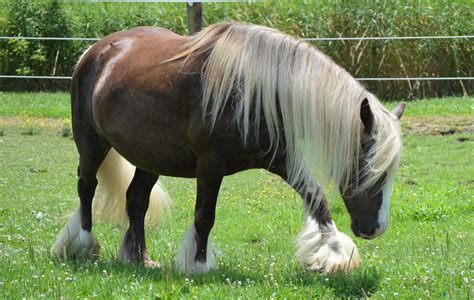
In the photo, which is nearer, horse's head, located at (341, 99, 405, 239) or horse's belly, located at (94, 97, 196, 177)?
horse's head, located at (341, 99, 405, 239)

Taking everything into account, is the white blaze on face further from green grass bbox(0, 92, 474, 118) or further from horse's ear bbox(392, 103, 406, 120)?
green grass bbox(0, 92, 474, 118)

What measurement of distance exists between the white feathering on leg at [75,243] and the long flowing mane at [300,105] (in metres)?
1.74

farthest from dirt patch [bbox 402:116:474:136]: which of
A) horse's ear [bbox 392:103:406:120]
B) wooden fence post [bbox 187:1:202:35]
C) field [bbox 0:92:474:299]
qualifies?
horse's ear [bbox 392:103:406:120]

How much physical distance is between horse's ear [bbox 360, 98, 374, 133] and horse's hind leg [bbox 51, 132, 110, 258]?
2.40 metres

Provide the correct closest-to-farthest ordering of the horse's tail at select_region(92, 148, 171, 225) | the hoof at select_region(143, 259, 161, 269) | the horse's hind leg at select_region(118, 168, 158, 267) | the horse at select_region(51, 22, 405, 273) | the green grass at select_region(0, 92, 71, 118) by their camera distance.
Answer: the horse at select_region(51, 22, 405, 273), the hoof at select_region(143, 259, 161, 269), the horse's hind leg at select_region(118, 168, 158, 267), the horse's tail at select_region(92, 148, 171, 225), the green grass at select_region(0, 92, 71, 118)

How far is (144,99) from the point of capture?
6.49 meters

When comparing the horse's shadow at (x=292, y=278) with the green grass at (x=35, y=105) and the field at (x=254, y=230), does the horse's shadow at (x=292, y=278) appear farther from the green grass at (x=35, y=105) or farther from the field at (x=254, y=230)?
the green grass at (x=35, y=105)

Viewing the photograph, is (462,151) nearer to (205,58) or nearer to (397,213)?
(397,213)

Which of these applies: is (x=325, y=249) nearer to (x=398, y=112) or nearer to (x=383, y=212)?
(x=383, y=212)

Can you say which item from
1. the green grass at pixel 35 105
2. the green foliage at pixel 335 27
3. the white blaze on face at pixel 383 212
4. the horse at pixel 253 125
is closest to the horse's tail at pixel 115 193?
the horse at pixel 253 125

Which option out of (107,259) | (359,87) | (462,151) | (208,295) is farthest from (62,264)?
(462,151)

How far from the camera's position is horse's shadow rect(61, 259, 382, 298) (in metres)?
5.40

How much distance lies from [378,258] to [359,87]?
64.2 inches

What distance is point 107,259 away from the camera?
6938 millimetres
